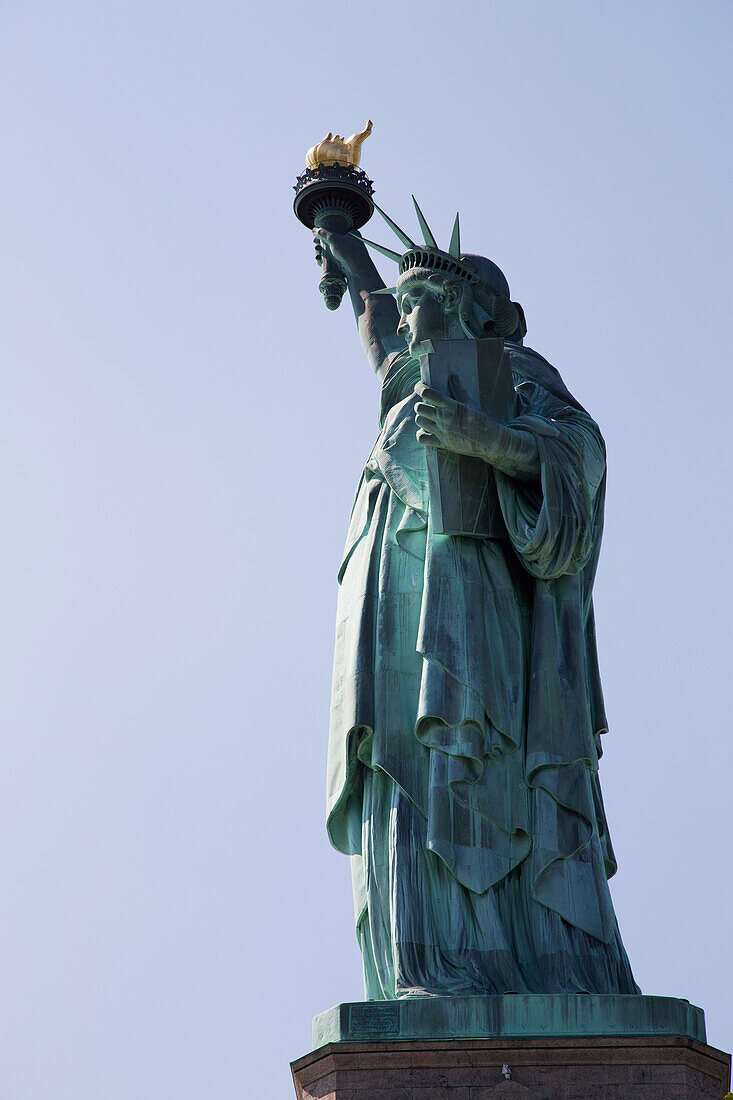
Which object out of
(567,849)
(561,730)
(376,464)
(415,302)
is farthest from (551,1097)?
(415,302)

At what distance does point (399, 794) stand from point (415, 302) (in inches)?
144

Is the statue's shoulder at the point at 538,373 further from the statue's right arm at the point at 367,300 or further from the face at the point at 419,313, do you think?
the statue's right arm at the point at 367,300

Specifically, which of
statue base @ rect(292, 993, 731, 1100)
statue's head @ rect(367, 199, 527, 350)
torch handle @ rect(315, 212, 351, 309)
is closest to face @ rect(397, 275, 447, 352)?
statue's head @ rect(367, 199, 527, 350)

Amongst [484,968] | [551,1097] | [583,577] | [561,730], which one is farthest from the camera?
[583,577]

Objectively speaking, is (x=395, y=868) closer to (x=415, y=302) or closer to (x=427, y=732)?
(x=427, y=732)

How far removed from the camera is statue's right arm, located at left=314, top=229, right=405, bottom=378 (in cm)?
1452

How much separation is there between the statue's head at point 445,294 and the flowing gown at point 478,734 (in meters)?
0.63

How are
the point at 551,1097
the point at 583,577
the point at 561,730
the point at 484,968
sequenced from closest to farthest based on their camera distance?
the point at 551,1097 < the point at 484,968 < the point at 561,730 < the point at 583,577

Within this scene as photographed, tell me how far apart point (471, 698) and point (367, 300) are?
4547 mm

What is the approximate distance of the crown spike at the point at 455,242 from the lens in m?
12.8

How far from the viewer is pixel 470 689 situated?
1156 centimetres

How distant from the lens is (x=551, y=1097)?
10.1 m

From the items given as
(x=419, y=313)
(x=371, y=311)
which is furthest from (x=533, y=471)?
(x=371, y=311)

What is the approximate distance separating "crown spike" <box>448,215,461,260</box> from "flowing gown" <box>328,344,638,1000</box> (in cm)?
116
